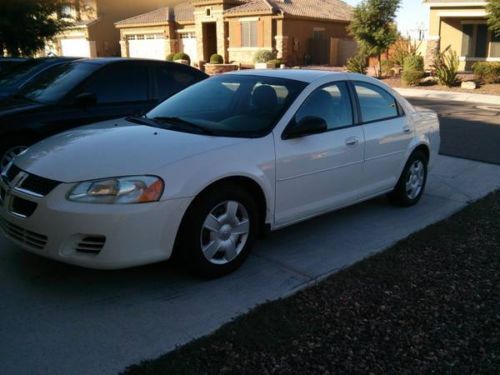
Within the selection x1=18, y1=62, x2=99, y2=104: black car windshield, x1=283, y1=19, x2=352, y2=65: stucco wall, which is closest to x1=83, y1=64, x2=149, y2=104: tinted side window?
x1=18, y1=62, x2=99, y2=104: black car windshield

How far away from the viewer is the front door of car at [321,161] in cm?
455

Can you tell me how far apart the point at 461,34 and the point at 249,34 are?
14248 mm

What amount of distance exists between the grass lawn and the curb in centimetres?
1571

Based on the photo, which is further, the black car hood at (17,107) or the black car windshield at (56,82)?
the black car windshield at (56,82)

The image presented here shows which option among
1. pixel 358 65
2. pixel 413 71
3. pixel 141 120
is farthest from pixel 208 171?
pixel 358 65

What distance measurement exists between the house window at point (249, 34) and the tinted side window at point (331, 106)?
32.0 meters

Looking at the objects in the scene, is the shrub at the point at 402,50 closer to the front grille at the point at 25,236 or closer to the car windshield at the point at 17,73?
the car windshield at the point at 17,73

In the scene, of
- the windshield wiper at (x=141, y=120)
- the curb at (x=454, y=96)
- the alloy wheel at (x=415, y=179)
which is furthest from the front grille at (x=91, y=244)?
the curb at (x=454, y=96)

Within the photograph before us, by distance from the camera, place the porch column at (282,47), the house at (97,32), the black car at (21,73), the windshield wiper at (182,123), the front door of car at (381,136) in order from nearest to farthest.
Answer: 1. the windshield wiper at (182,123)
2. the front door of car at (381,136)
3. the black car at (21,73)
4. the porch column at (282,47)
5. the house at (97,32)

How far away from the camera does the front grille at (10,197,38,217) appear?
12.3ft

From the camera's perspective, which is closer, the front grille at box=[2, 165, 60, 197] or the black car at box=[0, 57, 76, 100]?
the front grille at box=[2, 165, 60, 197]

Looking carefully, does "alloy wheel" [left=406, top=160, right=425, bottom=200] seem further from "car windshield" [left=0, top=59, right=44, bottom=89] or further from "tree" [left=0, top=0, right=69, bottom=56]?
"tree" [left=0, top=0, right=69, bottom=56]

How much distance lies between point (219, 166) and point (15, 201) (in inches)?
58.7

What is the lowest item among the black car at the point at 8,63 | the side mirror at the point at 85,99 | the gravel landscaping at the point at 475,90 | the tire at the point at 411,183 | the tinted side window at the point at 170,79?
the gravel landscaping at the point at 475,90
